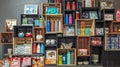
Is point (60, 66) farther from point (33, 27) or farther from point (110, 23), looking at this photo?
point (110, 23)

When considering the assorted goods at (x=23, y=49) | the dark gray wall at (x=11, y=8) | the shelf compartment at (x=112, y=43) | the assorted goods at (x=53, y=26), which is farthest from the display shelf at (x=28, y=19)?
the shelf compartment at (x=112, y=43)

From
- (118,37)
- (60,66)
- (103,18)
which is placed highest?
(103,18)

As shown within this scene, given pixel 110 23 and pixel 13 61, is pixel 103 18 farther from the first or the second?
pixel 13 61

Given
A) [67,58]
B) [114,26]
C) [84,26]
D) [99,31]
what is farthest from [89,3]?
[67,58]

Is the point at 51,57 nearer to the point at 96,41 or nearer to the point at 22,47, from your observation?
the point at 22,47

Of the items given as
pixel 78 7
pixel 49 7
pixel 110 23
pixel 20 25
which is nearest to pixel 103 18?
pixel 110 23

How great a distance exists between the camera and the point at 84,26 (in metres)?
6.68

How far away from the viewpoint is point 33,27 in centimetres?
655

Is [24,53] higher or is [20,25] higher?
[20,25]

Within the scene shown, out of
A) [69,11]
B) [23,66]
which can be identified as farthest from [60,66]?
[69,11]

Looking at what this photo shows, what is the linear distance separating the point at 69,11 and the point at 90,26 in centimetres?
72

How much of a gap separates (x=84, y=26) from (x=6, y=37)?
221 centimetres

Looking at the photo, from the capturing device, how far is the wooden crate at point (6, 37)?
262 inches

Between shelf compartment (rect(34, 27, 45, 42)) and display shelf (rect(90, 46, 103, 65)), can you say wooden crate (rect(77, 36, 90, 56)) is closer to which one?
display shelf (rect(90, 46, 103, 65))
